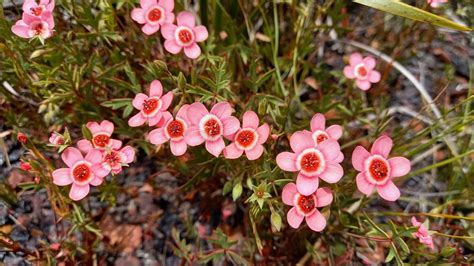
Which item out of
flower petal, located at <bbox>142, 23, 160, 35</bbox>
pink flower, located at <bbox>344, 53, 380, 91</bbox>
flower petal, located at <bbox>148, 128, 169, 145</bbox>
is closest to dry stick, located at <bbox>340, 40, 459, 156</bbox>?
pink flower, located at <bbox>344, 53, 380, 91</bbox>

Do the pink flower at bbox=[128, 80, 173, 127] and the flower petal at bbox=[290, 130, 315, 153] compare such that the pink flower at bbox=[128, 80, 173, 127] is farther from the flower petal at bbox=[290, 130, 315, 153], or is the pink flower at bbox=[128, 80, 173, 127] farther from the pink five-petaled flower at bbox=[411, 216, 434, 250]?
the pink five-petaled flower at bbox=[411, 216, 434, 250]

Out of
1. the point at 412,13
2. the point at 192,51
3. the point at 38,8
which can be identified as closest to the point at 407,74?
the point at 412,13

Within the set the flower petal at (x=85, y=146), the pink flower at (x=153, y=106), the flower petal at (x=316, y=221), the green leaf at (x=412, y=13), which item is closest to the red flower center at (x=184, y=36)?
the pink flower at (x=153, y=106)

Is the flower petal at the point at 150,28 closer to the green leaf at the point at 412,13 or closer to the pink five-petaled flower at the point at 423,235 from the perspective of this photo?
the green leaf at the point at 412,13

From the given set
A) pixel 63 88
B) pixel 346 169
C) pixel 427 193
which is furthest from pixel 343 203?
pixel 63 88

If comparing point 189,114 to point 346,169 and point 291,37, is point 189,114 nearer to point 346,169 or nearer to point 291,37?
point 346,169

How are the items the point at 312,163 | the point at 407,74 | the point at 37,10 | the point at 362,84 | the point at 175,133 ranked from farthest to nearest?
the point at 407,74, the point at 362,84, the point at 37,10, the point at 175,133, the point at 312,163

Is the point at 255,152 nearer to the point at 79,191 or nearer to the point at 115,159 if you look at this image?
the point at 115,159
